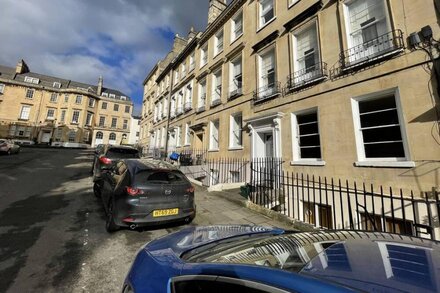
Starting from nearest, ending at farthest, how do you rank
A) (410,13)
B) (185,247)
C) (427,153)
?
(185,247), (427,153), (410,13)

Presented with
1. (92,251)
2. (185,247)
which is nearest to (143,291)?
(185,247)

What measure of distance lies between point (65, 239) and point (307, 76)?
9793 millimetres

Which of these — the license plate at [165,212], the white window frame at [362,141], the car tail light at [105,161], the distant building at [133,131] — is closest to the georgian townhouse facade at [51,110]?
the distant building at [133,131]

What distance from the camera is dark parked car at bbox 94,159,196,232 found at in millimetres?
4820

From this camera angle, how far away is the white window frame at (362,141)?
248 inches

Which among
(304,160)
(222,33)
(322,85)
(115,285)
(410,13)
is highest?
(222,33)

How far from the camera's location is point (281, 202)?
810cm

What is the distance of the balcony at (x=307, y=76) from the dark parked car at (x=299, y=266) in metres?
8.02

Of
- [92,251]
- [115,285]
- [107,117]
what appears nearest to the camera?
[115,285]

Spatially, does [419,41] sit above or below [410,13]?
below

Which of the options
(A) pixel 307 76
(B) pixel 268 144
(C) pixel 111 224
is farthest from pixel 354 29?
(C) pixel 111 224

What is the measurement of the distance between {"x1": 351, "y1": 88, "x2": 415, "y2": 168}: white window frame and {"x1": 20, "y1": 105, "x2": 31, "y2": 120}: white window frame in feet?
188

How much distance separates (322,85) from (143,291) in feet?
29.4

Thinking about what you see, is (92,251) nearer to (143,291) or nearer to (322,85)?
(143,291)
